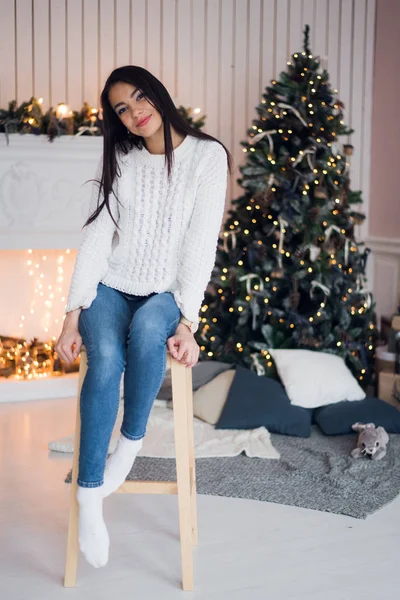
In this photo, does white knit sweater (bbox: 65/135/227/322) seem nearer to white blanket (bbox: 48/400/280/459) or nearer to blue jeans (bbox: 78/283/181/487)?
blue jeans (bbox: 78/283/181/487)

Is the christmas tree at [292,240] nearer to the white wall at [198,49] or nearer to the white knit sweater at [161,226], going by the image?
the white wall at [198,49]

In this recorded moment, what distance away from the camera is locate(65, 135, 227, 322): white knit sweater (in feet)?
7.02

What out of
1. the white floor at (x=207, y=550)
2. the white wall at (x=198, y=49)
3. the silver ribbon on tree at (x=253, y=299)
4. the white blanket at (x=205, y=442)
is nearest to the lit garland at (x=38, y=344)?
the white wall at (x=198, y=49)

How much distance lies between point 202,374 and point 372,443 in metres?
0.97

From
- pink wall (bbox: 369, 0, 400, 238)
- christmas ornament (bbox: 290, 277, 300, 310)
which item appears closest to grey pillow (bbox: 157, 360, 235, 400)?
christmas ornament (bbox: 290, 277, 300, 310)

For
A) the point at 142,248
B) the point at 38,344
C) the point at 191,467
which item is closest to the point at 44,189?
the point at 38,344

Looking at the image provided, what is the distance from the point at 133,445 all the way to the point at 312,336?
2.01 meters

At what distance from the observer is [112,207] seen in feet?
7.26

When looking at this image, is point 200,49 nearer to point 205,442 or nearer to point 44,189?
point 44,189

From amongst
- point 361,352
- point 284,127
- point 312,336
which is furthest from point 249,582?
point 284,127

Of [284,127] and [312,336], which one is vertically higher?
[284,127]

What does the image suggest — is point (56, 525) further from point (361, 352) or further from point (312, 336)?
point (361, 352)

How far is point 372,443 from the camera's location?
304cm

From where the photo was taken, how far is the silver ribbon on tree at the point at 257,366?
3822 mm
